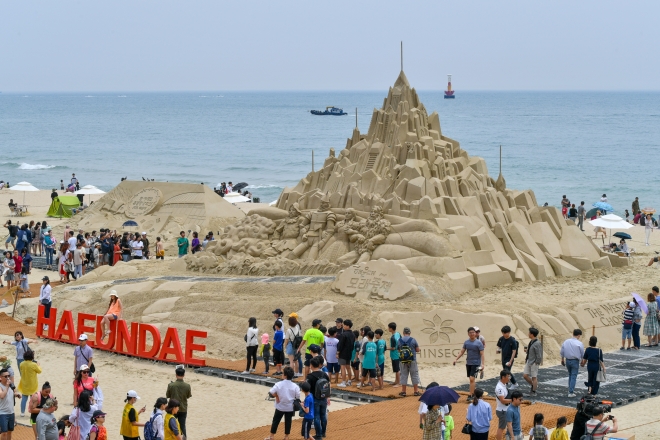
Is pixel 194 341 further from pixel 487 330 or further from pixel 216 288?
pixel 487 330

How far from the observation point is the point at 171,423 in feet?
35.8

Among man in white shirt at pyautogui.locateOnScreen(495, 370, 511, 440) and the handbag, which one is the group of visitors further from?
the handbag

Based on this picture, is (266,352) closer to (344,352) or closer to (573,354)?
(344,352)

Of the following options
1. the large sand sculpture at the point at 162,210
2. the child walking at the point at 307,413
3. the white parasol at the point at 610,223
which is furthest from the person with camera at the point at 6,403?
the white parasol at the point at 610,223

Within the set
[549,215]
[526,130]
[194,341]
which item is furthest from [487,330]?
[526,130]

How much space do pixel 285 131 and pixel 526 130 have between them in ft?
81.0

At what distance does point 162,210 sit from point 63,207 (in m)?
6.51

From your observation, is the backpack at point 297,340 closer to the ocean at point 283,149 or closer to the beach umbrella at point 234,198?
the beach umbrella at point 234,198

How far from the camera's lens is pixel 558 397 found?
14.0m

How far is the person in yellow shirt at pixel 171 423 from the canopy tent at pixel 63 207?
25464 millimetres

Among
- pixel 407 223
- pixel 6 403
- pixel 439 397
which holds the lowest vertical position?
pixel 6 403

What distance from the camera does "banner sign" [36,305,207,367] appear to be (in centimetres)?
1662

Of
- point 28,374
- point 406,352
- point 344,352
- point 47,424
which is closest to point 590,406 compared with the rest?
point 406,352

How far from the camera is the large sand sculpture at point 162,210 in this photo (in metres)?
29.7
